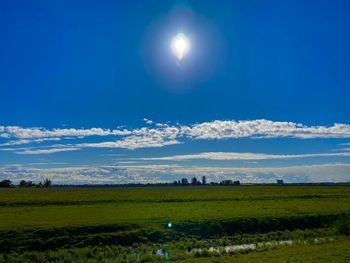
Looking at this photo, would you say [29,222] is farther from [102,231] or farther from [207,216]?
[207,216]

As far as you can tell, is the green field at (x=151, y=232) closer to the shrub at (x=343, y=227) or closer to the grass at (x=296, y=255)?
the grass at (x=296, y=255)

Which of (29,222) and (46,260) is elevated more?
(29,222)

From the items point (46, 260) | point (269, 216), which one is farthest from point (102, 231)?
point (269, 216)

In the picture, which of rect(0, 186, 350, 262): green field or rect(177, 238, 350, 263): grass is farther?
rect(0, 186, 350, 262): green field

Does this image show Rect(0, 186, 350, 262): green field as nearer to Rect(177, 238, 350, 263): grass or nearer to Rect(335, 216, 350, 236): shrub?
Rect(177, 238, 350, 263): grass

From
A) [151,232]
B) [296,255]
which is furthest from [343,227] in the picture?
[151,232]

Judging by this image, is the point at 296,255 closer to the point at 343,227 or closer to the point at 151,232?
the point at 343,227

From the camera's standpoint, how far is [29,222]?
40.8m

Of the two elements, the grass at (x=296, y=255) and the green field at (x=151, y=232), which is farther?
the green field at (x=151, y=232)

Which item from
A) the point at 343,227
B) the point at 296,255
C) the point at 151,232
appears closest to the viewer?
the point at 296,255

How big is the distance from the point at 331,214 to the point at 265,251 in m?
27.2

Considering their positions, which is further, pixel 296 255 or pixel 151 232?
pixel 151 232

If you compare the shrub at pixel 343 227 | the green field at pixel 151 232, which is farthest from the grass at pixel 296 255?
the shrub at pixel 343 227

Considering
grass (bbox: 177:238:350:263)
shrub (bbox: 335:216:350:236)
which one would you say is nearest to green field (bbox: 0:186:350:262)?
grass (bbox: 177:238:350:263)
